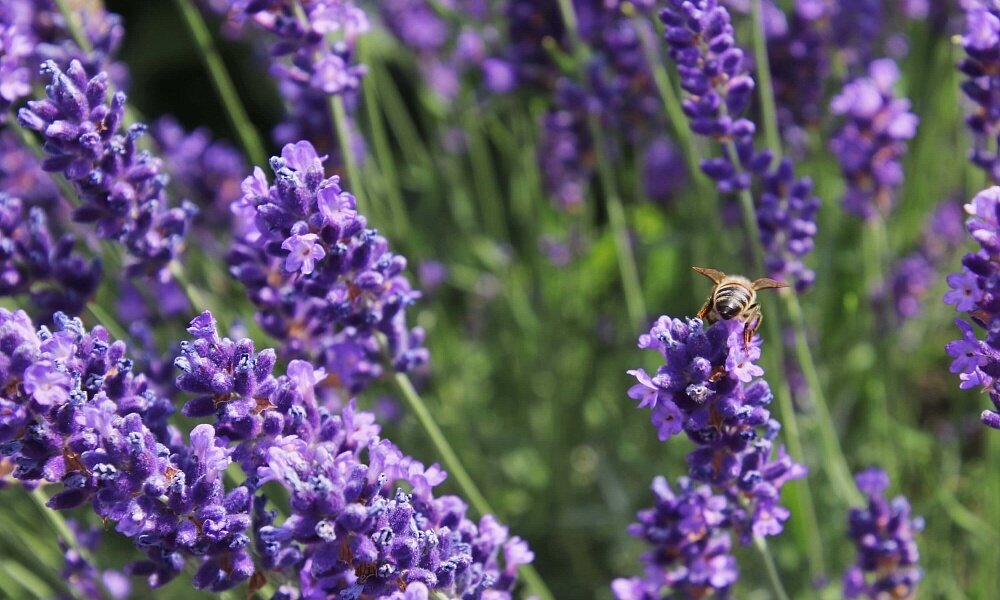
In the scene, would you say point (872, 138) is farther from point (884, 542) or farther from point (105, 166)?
point (105, 166)

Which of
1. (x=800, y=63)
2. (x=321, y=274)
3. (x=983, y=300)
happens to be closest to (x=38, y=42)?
(x=321, y=274)

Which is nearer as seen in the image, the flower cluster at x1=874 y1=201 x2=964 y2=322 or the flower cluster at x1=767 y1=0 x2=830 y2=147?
the flower cluster at x1=767 y1=0 x2=830 y2=147

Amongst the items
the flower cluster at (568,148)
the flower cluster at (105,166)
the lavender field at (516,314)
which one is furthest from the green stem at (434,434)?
the flower cluster at (568,148)

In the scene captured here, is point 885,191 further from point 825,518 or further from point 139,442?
point 139,442

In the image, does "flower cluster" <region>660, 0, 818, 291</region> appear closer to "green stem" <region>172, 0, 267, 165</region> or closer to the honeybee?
the honeybee

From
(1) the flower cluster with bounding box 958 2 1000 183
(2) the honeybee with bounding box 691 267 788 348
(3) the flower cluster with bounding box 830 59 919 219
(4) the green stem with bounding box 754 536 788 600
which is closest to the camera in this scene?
(2) the honeybee with bounding box 691 267 788 348

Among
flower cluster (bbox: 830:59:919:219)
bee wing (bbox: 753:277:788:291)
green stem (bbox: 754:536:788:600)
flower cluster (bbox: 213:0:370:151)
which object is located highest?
flower cluster (bbox: 213:0:370:151)

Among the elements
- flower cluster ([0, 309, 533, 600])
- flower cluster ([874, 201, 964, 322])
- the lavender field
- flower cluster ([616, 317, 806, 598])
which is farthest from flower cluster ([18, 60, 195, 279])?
flower cluster ([874, 201, 964, 322])
